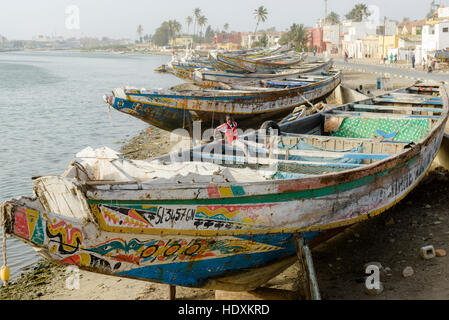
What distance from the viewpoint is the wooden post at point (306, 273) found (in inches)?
206

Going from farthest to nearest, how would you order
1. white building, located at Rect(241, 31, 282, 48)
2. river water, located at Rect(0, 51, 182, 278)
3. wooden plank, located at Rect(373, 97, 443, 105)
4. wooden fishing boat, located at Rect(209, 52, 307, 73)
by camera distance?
white building, located at Rect(241, 31, 282, 48)
wooden fishing boat, located at Rect(209, 52, 307, 73)
river water, located at Rect(0, 51, 182, 278)
wooden plank, located at Rect(373, 97, 443, 105)

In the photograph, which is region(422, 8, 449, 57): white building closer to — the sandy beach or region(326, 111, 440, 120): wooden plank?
region(326, 111, 440, 120): wooden plank

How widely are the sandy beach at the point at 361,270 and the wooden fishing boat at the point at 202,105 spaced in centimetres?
584

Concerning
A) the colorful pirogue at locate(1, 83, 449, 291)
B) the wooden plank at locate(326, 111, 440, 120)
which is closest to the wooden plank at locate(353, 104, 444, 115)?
the wooden plank at locate(326, 111, 440, 120)

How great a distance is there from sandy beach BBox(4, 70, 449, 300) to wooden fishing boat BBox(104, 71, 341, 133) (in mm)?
5840

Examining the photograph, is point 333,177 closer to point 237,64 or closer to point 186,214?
point 186,214

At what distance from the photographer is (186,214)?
5.07 m

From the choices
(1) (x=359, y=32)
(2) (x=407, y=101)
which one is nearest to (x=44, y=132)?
(2) (x=407, y=101)

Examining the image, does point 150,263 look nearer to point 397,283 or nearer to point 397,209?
point 397,283

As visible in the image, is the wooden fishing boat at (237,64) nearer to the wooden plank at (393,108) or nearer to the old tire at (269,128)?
the wooden plank at (393,108)

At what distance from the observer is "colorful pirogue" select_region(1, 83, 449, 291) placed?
4.77 meters

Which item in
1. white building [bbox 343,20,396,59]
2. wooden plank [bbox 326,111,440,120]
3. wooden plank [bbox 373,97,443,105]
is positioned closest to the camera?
wooden plank [bbox 326,111,440,120]
